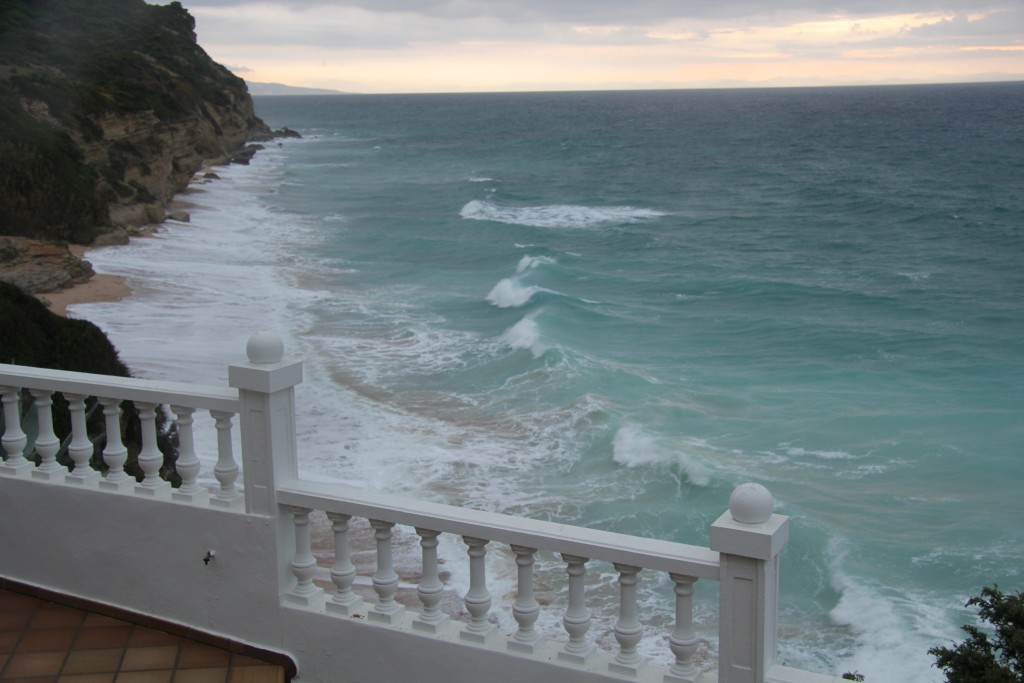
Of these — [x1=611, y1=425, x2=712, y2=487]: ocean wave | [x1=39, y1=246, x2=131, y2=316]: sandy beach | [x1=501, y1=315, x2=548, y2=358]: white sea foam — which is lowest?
[x1=611, y1=425, x2=712, y2=487]: ocean wave

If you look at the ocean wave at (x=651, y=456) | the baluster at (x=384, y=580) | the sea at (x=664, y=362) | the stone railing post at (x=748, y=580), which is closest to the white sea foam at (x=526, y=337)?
the sea at (x=664, y=362)

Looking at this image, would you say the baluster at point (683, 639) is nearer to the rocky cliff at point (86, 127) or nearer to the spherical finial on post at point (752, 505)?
the spherical finial on post at point (752, 505)

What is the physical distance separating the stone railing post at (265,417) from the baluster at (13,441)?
141cm

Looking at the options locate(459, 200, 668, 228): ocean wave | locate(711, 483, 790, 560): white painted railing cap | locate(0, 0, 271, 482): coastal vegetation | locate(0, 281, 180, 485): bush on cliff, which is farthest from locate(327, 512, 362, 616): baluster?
locate(459, 200, 668, 228): ocean wave

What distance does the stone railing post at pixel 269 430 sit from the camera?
14.1 ft

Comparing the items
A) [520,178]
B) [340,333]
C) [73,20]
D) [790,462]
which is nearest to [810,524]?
[790,462]

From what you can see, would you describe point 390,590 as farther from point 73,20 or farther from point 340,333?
point 73,20

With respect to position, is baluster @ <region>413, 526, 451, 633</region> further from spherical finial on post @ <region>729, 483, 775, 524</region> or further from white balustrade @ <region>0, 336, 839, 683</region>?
spherical finial on post @ <region>729, 483, 775, 524</region>

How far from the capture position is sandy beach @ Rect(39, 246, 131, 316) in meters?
19.7

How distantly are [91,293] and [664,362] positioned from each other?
38.1 feet

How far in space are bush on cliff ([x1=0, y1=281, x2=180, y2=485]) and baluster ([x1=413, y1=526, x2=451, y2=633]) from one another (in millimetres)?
4805

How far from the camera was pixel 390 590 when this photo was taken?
434 centimetres

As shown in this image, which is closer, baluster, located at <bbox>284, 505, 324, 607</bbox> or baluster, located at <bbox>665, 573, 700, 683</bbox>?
baluster, located at <bbox>665, 573, 700, 683</bbox>

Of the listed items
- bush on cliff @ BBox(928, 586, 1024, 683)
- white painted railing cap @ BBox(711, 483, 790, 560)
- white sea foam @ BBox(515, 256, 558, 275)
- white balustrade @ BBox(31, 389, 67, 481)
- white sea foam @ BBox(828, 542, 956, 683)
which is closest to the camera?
white painted railing cap @ BBox(711, 483, 790, 560)
